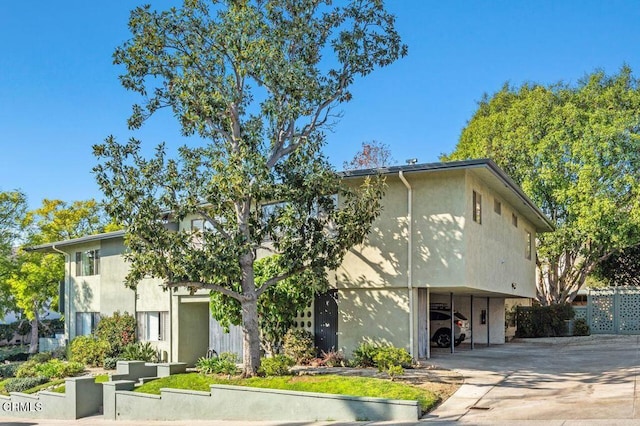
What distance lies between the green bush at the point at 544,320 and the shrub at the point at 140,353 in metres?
18.4

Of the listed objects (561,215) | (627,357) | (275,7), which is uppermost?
(275,7)

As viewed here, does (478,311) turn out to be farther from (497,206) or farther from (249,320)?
(249,320)

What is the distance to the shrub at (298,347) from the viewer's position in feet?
64.2

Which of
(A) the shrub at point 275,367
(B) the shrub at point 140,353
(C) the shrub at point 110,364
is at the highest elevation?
(A) the shrub at point 275,367

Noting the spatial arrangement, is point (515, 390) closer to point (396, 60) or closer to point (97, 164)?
point (396, 60)

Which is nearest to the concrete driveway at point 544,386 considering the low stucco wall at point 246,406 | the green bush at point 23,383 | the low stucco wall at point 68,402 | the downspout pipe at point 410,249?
the low stucco wall at point 246,406

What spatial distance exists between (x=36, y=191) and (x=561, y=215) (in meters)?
31.7

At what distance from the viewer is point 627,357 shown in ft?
66.9

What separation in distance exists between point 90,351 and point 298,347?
421 inches

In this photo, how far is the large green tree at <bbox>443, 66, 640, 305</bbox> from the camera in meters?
29.9

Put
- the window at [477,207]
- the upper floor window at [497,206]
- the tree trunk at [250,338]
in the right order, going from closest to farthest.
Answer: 1. the tree trunk at [250,338]
2. the window at [477,207]
3. the upper floor window at [497,206]

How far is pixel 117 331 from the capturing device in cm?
2633

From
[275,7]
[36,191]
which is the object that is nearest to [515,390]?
[275,7]

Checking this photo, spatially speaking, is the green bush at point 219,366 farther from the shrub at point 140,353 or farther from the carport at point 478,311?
the carport at point 478,311
